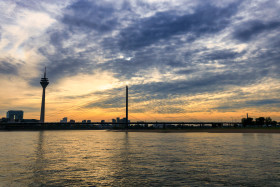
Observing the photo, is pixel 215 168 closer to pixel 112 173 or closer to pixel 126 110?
pixel 112 173

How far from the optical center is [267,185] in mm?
11555

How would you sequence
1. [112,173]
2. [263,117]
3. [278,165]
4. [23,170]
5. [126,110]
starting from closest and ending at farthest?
1. [112,173]
2. [23,170]
3. [278,165]
4. [126,110]
5. [263,117]

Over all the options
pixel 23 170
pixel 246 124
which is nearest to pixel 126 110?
pixel 246 124

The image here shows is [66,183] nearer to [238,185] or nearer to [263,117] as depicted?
[238,185]

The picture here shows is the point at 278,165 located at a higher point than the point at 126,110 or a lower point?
lower

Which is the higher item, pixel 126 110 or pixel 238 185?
pixel 126 110

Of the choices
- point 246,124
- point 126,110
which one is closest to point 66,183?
point 126,110

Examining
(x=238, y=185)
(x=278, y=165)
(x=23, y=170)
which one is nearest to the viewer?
(x=238, y=185)

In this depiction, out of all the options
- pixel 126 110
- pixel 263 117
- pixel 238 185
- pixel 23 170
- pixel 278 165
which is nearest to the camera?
pixel 238 185

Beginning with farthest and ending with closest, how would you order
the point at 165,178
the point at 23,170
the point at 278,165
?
the point at 278,165
the point at 23,170
the point at 165,178

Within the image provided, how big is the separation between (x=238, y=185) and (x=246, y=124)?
194 m

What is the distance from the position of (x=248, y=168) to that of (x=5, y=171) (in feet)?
52.7

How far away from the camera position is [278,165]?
1691cm

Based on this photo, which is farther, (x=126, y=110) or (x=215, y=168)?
(x=126, y=110)
